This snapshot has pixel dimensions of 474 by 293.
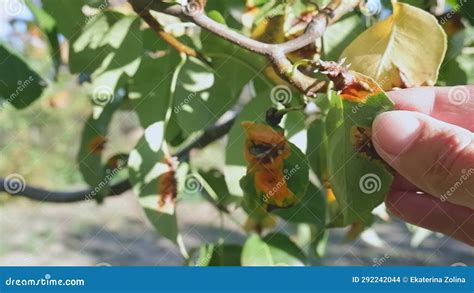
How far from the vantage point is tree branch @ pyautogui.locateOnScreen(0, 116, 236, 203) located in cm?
84

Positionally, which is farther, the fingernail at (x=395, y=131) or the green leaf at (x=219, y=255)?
the green leaf at (x=219, y=255)

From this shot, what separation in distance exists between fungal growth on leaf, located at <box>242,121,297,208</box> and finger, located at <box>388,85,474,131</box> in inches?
4.9

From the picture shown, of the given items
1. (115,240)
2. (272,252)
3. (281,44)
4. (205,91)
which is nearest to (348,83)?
(281,44)

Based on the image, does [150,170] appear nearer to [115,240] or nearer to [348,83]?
[348,83]

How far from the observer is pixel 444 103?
0.81 m

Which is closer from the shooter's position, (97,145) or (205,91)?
(205,91)

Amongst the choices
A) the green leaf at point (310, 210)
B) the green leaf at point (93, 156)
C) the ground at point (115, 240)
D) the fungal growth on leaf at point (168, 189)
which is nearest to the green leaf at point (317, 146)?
the green leaf at point (310, 210)

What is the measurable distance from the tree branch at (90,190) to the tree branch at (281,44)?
0.21m

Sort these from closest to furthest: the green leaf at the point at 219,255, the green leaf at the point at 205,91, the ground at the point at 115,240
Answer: the green leaf at the point at 205,91, the green leaf at the point at 219,255, the ground at the point at 115,240

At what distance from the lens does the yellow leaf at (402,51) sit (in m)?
0.65

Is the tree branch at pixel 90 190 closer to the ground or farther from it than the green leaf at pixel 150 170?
closer to the ground

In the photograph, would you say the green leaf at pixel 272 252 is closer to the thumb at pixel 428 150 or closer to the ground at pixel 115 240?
the thumb at pixel 428 150

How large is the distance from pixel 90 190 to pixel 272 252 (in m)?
0.22

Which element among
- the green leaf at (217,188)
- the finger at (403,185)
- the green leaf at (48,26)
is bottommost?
the finger at (403,185)
